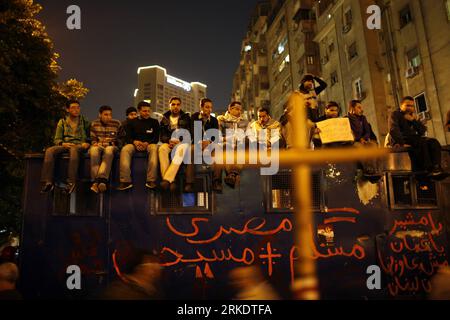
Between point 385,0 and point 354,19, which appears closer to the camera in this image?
point 385,0

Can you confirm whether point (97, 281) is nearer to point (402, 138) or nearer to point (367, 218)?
point (367, 218)

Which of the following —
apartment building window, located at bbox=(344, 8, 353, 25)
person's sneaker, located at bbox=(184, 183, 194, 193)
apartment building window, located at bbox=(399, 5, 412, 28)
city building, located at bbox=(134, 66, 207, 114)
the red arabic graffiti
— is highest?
city building, located at bbox=(134, 66, 207, 114)

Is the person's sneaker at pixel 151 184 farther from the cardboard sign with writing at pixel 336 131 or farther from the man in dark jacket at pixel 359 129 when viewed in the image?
the man in dark jacket at pixel 359 129

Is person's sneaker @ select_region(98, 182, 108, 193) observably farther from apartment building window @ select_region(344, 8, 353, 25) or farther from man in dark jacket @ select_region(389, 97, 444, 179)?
apartment building window @ select_region(344, 8, 353, 25)

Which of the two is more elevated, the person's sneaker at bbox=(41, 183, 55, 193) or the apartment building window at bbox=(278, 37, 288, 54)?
the apartment building window at bbox=(278, 37, 288, 54)

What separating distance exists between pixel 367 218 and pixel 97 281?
14.5 ft

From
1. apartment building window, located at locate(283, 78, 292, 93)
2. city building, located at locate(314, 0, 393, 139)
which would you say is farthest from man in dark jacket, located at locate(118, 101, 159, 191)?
apartment building window, located at locate(283, 78, 292, 93)

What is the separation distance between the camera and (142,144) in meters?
6.39

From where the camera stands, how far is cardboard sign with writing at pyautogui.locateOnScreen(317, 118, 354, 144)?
6375mm

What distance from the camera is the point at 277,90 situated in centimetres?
3888

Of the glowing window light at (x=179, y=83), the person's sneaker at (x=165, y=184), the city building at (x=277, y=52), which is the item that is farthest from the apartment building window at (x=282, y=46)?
the glowing window light at (x=179, y=83)

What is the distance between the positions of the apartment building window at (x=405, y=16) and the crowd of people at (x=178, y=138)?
53.3 feet

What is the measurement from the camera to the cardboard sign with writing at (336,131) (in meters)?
6.38
